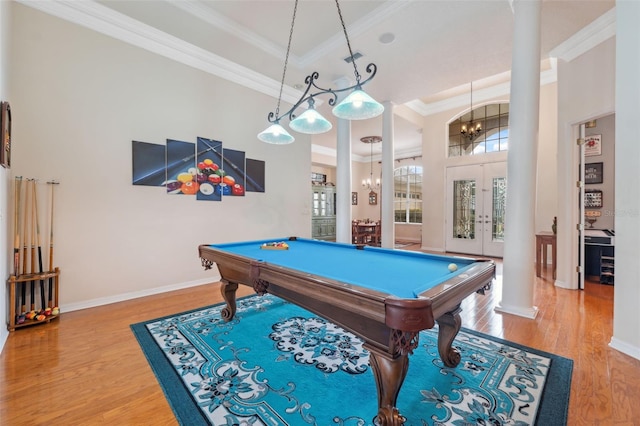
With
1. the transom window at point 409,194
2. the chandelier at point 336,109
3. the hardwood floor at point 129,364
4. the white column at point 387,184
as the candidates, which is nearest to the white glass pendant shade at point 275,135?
the chandelier at point 336,109

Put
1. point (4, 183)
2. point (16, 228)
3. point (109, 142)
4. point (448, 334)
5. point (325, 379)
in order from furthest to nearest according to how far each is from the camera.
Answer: point (109, 142)
point (16, 228)
point (4, 183)
point (448, 334)
point (325, 379)

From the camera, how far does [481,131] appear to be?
666 centimetres

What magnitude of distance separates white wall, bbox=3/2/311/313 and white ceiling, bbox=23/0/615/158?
1.11 feet

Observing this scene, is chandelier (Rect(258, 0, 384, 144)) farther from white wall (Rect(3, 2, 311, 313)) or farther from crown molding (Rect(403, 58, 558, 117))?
crown molding (Rect(403, 58, 558, 117))

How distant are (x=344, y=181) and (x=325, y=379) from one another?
354cm

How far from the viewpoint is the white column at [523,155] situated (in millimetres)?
2836

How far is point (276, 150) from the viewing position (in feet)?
16.1

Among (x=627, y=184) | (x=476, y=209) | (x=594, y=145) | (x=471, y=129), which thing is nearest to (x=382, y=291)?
(x=627, y=184)

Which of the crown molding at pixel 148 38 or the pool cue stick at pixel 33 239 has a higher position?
the crown molding at pixel 148 38

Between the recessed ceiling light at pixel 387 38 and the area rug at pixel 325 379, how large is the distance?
351cm

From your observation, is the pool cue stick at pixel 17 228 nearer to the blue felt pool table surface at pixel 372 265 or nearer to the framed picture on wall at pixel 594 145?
the blue felt pool table surface at pixel 372 265

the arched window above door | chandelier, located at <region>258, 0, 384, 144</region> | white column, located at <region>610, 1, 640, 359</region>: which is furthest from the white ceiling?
the arched window above door

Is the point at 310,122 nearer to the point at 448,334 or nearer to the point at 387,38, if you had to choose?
the point at 387,38

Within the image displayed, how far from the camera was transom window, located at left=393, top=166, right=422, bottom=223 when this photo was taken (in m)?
10.1
